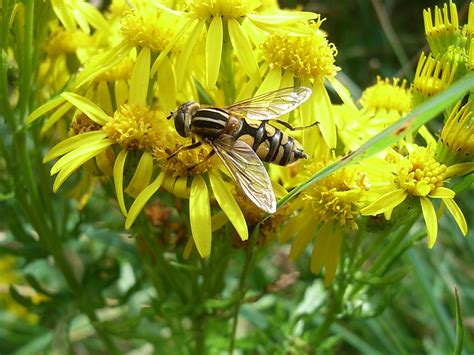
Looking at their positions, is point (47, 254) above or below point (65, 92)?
below

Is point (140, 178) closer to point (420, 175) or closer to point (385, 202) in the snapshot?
point (385, 202)

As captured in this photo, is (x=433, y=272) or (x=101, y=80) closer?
(x=101, y=80)

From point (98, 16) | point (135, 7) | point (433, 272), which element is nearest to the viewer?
point (135, 7)

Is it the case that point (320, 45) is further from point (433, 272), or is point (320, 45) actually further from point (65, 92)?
point (433, 272)

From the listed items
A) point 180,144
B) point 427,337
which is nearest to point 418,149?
point 180,144

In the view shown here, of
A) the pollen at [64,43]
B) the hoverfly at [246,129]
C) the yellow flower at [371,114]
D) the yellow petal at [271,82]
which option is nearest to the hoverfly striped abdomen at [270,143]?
the hoverfly at [246,129]

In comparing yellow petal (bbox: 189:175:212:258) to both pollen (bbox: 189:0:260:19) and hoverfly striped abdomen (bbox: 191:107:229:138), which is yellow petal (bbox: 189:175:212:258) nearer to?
hoverfly striped abdomen (bbox: 191:107:229:138)

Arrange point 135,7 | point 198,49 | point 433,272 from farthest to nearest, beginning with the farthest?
point 433,272 → point 135,7 → point 198,49

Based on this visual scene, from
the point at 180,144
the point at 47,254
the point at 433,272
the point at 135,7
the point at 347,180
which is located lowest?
the point at 433,272
